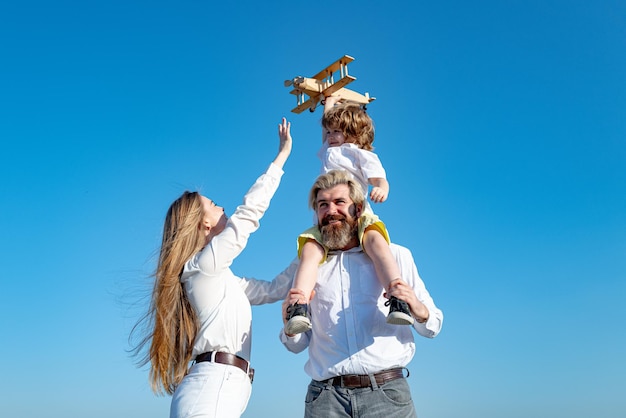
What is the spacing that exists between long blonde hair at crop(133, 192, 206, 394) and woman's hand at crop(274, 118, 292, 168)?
865 millimetres

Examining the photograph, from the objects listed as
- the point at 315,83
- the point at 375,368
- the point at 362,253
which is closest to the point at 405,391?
the point at 375,368

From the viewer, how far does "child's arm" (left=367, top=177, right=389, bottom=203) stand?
19.5 feet

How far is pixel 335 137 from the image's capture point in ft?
22.9

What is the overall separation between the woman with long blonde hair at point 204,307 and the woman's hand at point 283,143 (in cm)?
15

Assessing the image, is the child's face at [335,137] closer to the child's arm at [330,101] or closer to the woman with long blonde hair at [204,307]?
the child's arm at [330,101]

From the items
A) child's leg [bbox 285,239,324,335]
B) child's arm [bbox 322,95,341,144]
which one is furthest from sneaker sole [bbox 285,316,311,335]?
child's arm [bbox 322,95,341,144]

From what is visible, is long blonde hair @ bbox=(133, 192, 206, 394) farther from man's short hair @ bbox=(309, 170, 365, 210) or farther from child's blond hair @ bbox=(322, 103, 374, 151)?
child's blond hair @ bbox=(322, 103, 374, 151)

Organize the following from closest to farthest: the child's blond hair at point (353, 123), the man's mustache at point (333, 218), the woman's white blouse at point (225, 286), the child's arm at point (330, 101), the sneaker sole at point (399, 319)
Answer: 1. the sneaker sole at point (399, 319)
2. the woman's white blouse at point (225, 286)
3. the man's mustache at point (333, 218)
4. the child's blond hair at point (353, 123)
5. the child's arm at point (330, 101)

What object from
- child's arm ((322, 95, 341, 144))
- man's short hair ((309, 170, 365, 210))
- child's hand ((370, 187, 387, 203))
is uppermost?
child's arm ((322, 95, 341, 144))

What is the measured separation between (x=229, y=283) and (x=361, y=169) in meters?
2.17

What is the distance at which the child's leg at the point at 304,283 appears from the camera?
14.3 ft

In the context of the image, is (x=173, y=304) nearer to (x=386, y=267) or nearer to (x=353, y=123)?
(x=386, y=267)

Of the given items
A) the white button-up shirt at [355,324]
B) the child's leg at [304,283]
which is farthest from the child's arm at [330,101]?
the white button-up shirt at [355,324]

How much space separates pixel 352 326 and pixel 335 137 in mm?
2994
